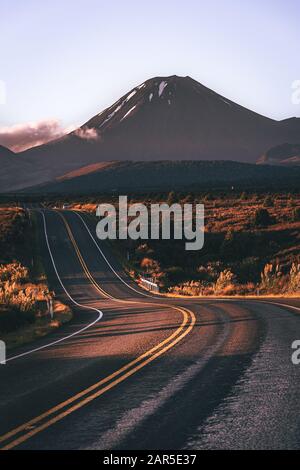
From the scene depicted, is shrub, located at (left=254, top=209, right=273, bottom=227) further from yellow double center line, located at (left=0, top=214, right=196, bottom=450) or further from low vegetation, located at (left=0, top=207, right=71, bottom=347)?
yellow double center line, located at (left=0, top=214, right=196, bottom=450)

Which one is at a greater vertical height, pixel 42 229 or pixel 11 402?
pixel 42 229

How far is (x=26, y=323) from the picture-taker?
19.5m

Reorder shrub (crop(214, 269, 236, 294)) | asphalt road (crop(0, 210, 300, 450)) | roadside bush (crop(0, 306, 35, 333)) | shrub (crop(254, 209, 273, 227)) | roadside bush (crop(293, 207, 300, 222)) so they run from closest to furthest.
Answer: asphalt road (crop(0, 210, 300, 450))
roadside bush (crop(0, 306, 35, 333))
shrub (crop(214, 269, 236, 294))
shrub (crop(254, 209, 273, 227))
roadside bush (crop(293, 207, 300, 222))

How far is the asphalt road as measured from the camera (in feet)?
20.8

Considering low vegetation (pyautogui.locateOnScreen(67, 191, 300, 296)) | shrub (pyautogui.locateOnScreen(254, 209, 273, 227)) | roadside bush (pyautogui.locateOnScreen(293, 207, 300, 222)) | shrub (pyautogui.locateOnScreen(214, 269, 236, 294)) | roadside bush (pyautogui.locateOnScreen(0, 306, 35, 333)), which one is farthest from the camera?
roadside bush (pyautogui.locateOnScreen(293, 207, 300, 222))

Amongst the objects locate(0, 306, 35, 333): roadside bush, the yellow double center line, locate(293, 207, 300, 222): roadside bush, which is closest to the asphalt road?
the yellow double center line

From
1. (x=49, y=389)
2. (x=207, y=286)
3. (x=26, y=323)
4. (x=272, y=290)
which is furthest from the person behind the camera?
(x=207, y=286)

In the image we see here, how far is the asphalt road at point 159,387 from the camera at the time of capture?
20.8 feet

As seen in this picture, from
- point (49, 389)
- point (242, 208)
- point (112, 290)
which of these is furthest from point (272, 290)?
point (242, 208)

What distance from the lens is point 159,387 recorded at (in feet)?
28.0

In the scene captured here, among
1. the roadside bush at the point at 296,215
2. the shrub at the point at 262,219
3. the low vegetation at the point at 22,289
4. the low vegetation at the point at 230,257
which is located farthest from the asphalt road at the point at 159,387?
the roadside bush at the point at 296,215

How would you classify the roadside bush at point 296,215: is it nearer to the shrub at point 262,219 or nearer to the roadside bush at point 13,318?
the shrub at point 262,219
